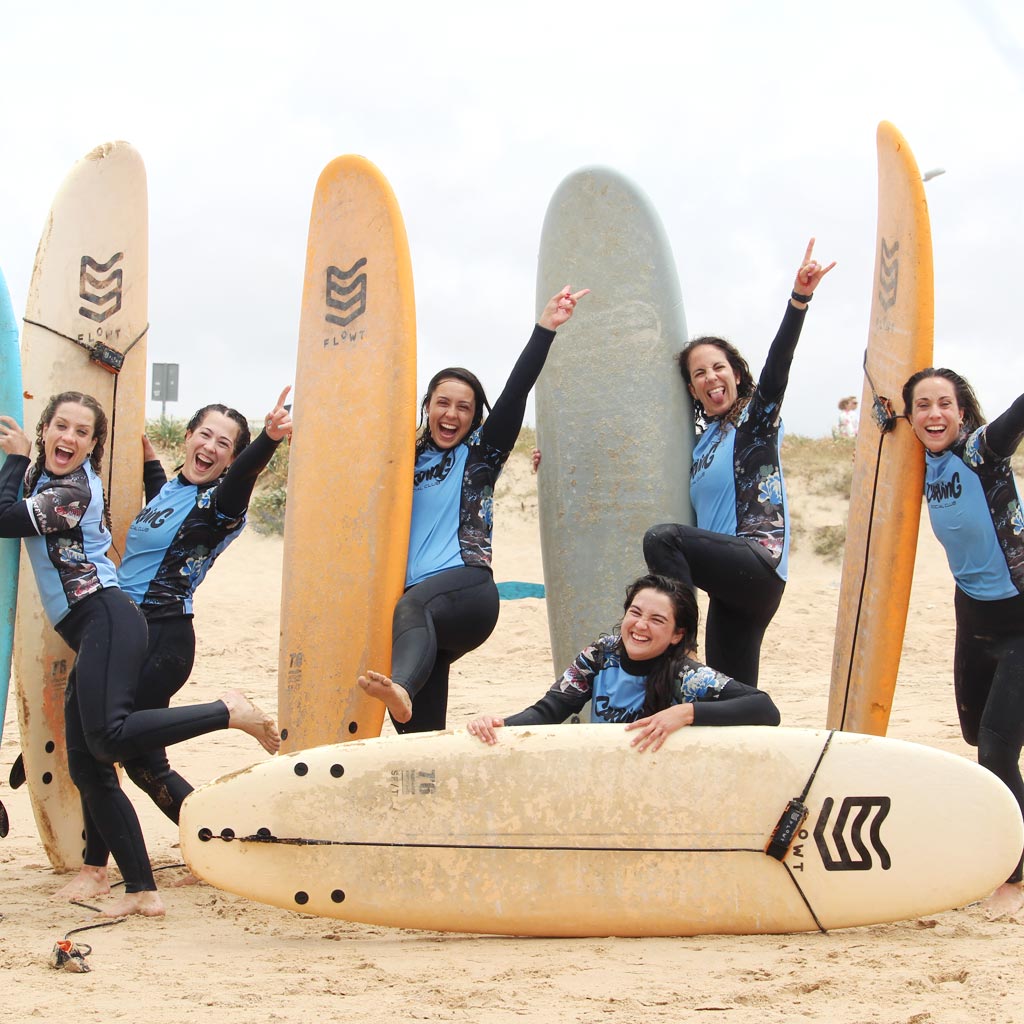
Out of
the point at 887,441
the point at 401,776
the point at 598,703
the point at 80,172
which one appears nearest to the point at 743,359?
the point at 887,441

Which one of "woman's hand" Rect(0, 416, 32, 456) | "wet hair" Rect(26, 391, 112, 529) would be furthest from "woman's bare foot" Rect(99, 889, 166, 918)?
"woman's hand" Rect(0, 416, 32, 456)

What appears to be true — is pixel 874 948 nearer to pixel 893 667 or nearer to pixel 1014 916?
pixel 1014 916

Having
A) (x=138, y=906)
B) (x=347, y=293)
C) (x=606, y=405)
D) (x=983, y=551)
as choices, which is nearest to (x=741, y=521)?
(x=983, y=551)

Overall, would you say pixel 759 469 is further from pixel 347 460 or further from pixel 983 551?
pixel 347 460

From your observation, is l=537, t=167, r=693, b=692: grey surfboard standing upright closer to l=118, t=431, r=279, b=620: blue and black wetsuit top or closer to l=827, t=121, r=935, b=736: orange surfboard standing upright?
l=827, t=121, r=935, b=736: orange surfboard standing upright

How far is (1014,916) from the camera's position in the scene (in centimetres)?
320

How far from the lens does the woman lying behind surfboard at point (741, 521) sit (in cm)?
373

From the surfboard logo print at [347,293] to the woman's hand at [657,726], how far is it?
1.91 metres

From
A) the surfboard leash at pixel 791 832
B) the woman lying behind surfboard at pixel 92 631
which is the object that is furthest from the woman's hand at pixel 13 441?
the surfboard leash at pixel 791 832

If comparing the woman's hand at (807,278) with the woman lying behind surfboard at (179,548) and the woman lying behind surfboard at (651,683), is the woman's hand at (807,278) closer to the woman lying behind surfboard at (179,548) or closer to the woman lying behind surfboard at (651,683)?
the woman lying behind surfboard at (651,683)

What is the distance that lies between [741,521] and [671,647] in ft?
2.26

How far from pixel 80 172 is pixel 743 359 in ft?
8.66

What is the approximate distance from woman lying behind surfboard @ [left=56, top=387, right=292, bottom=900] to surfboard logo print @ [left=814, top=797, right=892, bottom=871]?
1.96 m

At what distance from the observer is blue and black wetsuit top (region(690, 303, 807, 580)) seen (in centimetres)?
382
